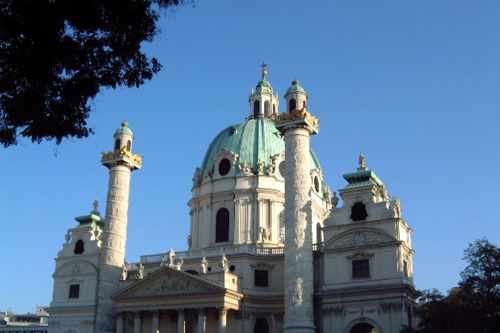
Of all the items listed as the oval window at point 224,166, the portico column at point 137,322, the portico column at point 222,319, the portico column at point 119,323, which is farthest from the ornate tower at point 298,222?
the portico column at point 119,323

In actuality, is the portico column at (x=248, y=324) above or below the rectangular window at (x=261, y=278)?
below

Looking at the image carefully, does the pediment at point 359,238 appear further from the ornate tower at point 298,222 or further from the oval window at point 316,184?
the oval window at point 316,184

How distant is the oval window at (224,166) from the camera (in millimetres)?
64312

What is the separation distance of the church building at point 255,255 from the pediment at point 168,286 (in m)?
0.10

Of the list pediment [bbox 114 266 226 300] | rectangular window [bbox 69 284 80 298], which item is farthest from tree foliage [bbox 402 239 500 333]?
rectangular window [bbox 69 284 80 298]

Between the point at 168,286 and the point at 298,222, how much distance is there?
13.3m

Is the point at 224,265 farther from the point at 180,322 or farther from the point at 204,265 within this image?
the point at 180,322

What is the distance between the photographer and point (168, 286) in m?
54.4

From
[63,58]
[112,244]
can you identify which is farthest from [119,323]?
[63,58]

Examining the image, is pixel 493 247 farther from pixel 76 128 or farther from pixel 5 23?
pixel 5 23

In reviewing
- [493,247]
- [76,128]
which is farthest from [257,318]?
[76,128]

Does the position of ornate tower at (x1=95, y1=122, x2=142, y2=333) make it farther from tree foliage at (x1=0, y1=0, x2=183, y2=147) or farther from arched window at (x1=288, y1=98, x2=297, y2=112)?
tree foliage at (x1=0, y1=0, x2=183, y2=147)

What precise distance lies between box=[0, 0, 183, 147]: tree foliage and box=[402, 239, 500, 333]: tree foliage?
27.3 m

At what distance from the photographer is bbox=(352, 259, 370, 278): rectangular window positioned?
4912 centimetres
